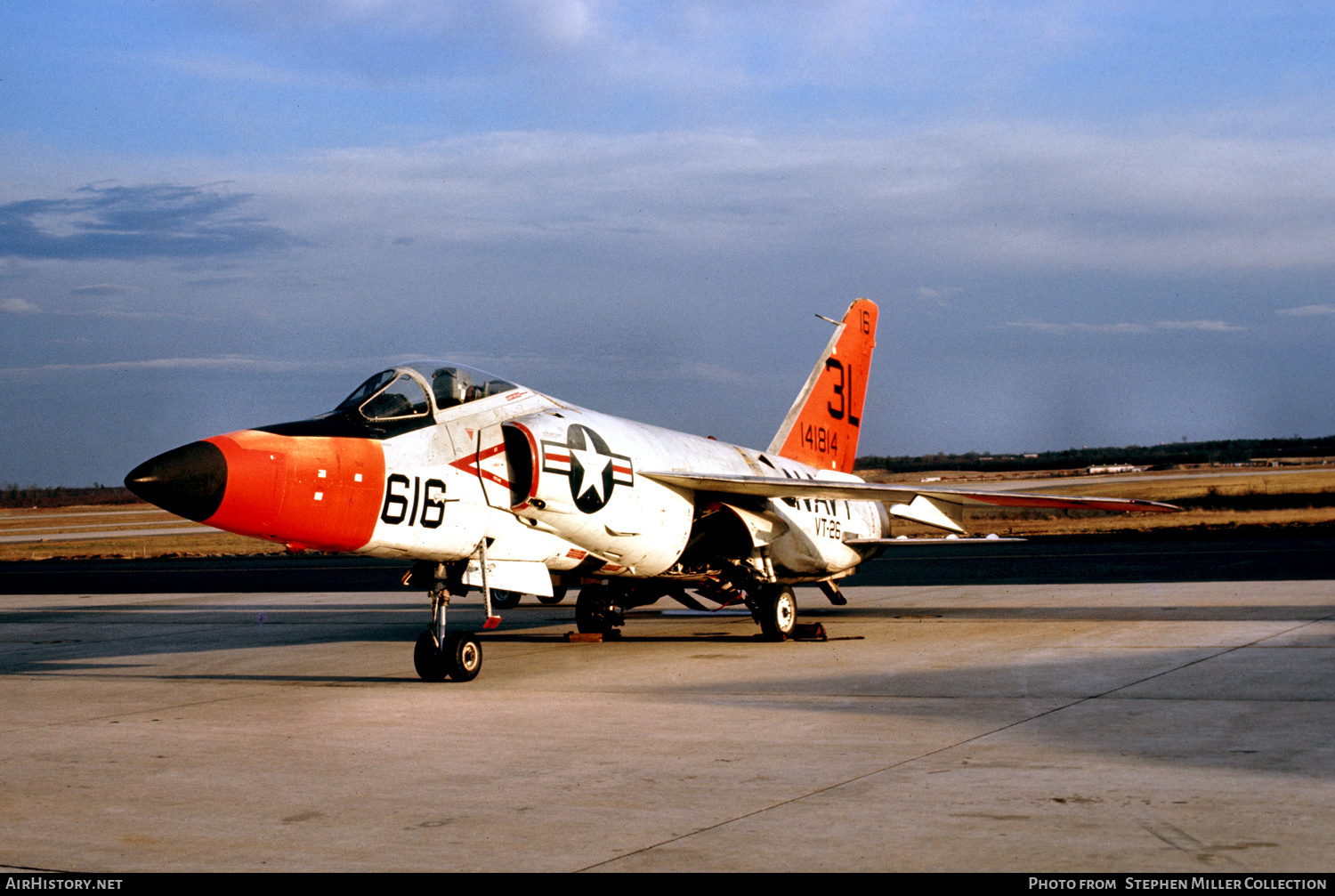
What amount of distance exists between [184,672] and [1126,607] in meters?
12.2

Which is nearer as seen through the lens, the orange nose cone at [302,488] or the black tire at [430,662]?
the orange nose cone at [302,488]

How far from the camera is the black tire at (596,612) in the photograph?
1530 cm

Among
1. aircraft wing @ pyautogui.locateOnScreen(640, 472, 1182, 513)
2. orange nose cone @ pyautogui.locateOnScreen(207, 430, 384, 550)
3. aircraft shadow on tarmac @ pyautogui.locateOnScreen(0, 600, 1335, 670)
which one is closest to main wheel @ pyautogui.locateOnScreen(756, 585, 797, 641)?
aircraft shadow on tarmac @ pyautogui.locateOnScreen(0, 600, 1335, 670)

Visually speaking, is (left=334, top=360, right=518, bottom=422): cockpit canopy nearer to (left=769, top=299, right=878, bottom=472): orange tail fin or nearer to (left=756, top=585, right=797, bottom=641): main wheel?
(left=756, top=585, right=797, bottom=641): main wheel

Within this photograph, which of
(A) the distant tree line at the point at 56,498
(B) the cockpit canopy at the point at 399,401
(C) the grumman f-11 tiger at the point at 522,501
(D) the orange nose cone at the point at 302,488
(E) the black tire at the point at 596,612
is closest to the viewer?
(D) the orange nose cone at the point at 302,488

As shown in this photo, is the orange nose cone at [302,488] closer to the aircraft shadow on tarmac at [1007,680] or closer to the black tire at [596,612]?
the aircraft shadow on tarmac at [1007,680]

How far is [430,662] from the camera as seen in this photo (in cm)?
1115

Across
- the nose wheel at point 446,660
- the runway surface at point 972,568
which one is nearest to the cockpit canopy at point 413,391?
the nose wheel at point 446,660

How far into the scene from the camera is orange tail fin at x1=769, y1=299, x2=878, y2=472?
59.7ft

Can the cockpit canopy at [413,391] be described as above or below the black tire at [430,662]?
above

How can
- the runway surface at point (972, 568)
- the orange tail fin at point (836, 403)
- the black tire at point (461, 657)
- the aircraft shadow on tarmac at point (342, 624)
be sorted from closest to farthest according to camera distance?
the black tire at point (461, 657), the aircraft shadow on tarmac at point (342, 624), the orange tail fin at point (836, 403), the runway surface at point (972, 568)

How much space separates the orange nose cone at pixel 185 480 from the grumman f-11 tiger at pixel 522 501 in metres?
0.01

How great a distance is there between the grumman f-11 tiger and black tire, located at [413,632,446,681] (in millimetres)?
17
